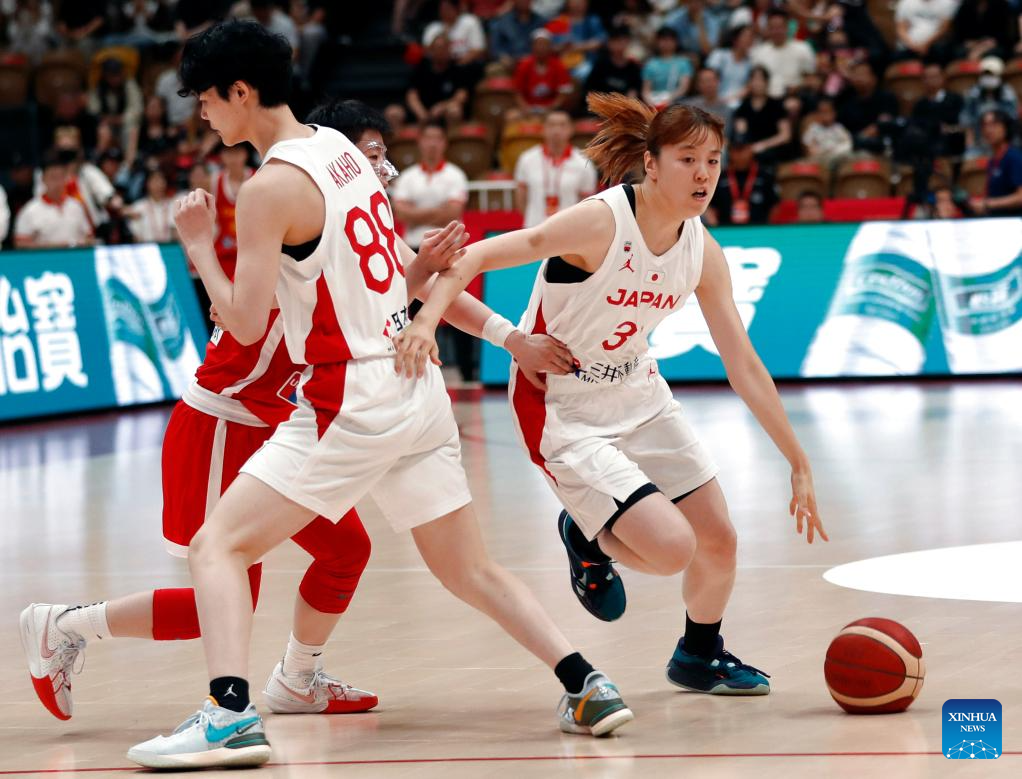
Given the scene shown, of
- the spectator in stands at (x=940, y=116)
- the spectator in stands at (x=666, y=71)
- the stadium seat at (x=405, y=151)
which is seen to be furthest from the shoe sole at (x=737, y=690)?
the stadium seat at (x=405, y=151)

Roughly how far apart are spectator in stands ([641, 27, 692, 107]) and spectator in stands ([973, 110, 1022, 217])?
140 inches

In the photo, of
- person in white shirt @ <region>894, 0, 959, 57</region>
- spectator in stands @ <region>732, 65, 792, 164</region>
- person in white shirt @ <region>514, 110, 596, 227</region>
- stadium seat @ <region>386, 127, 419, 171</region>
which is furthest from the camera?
stadium seat @ <region>386, 127, 419, 171</region>

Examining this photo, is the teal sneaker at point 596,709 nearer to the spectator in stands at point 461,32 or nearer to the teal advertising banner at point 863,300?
the teal advertising banner at point 863,300

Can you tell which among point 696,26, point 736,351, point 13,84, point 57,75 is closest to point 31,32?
point 13,84

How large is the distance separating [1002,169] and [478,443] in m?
6.27

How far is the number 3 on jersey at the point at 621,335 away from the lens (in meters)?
5.06

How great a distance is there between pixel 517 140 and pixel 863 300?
5067 millimetres

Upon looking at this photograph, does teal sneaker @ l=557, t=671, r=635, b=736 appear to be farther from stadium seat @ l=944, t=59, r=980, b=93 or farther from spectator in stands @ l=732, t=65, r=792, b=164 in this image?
stadium seat @ l=944, t=59, r=980, b=93

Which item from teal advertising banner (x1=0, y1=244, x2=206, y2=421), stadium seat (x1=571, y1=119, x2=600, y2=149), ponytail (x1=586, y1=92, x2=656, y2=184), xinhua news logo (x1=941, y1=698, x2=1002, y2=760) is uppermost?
ponytail (x1=586, y1=92, x2=656, y2=184)

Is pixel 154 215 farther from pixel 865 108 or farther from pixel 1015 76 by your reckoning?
pixel 1015 76

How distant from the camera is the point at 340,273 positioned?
438 cm

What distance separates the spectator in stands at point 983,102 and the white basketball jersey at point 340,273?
1258 centimetres

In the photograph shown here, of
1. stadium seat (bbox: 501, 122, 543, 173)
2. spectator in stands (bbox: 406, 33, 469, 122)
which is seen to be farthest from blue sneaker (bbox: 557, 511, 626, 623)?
spectator in stands (bbox: 406, 33, 469, 122)

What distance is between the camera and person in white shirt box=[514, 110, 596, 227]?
15086mm
